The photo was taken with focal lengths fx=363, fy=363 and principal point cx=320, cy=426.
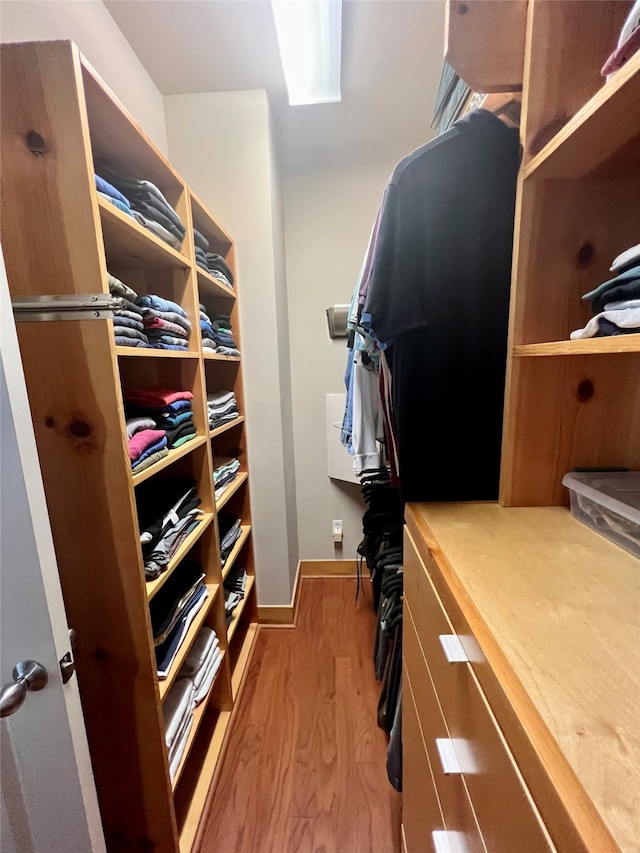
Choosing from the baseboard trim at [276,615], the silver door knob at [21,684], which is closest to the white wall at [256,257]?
the baseboard trim at [276,615]

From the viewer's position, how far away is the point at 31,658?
59 centimetres

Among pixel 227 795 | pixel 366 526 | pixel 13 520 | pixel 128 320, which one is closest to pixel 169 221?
pixel 128 320

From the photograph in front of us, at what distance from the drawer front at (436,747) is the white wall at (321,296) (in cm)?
137

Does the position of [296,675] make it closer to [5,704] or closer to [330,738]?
[330,738]

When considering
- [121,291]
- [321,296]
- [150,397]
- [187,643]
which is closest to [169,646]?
[187,643]

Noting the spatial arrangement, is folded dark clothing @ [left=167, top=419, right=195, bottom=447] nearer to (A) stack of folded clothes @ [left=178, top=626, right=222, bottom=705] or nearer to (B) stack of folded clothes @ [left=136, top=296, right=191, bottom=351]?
(B) stack of folded clothes @ [left=136, top=296, right=191, bottom=351]

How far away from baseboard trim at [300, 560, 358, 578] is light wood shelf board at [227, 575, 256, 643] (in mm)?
493

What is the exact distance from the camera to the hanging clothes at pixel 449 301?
29.2 inches

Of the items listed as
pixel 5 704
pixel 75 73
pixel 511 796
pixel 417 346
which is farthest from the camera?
pixel 417 346

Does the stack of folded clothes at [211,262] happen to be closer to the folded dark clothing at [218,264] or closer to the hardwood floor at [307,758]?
the folded dark clothing at [218,264]

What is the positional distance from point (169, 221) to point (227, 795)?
1780 millimetres

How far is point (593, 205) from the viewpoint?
703mm

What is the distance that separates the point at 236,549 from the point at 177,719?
63cm

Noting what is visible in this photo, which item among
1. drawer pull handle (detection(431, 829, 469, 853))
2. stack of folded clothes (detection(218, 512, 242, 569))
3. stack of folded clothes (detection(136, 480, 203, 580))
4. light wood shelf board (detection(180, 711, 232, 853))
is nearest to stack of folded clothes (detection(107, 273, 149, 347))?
stack of folded clothes (detection(136, 480, 203, 580))
